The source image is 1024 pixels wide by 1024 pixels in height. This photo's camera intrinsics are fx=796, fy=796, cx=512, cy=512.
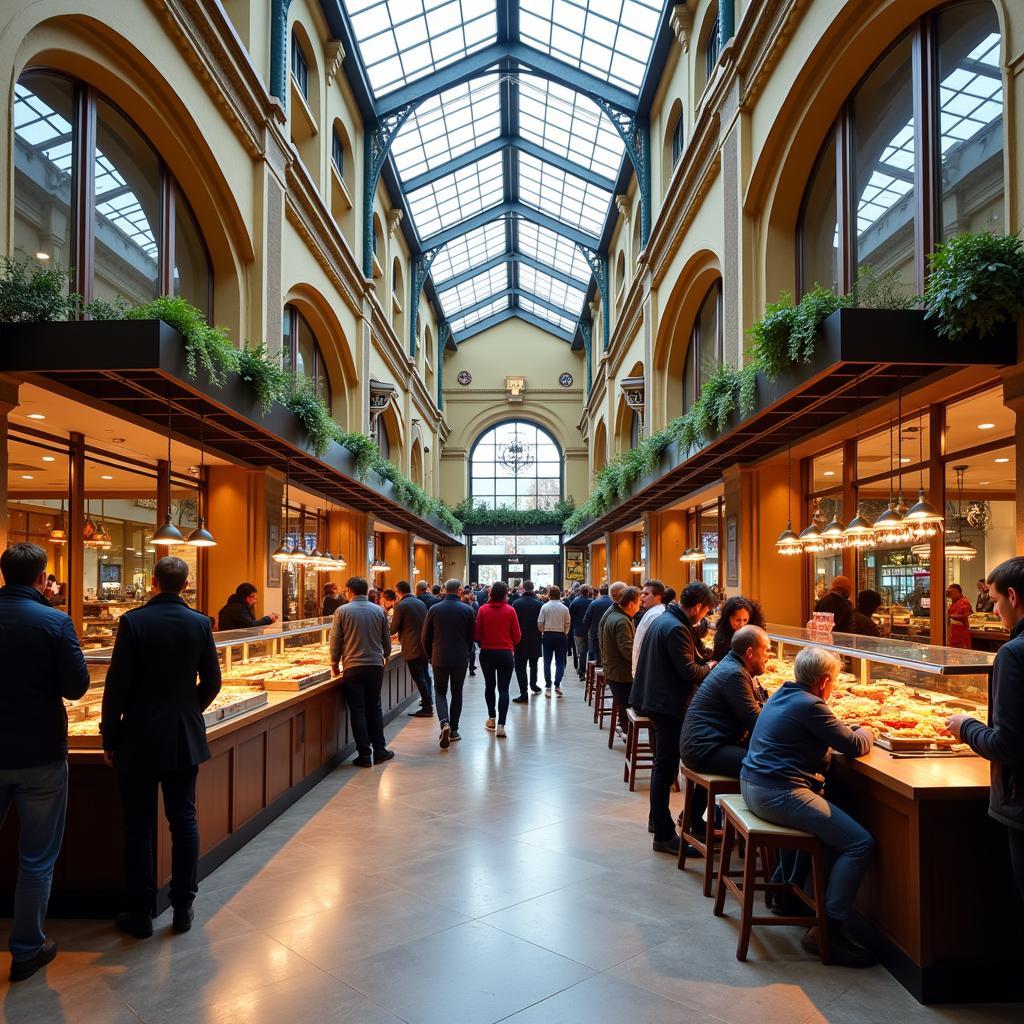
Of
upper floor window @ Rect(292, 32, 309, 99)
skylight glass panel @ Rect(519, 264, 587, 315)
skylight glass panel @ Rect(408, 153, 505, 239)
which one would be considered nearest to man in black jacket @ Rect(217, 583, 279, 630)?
upper floor window @ Rect(292, 32, 309, 99)

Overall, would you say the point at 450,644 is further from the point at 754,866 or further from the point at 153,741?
the point at 754,866

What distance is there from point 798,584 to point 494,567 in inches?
866

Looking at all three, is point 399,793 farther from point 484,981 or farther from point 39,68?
point 39,68

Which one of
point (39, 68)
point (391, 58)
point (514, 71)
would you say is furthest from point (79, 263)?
point (514, 71)

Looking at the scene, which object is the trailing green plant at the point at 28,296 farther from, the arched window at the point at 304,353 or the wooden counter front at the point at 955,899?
the arched window at the point at 304,353

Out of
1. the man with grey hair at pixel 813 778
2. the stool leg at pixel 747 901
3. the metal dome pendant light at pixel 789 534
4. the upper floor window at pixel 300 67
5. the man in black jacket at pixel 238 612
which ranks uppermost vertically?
the upper floor window at pixel 300 67

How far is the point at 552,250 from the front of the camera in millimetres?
25922

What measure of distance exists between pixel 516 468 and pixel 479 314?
6.31m

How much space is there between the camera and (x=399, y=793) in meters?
6.72

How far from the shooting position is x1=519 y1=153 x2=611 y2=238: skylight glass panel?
68.8 ft

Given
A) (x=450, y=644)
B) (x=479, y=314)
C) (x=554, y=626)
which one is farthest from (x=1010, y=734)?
(x=479, y=314)

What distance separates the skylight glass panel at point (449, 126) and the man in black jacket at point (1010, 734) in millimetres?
17040

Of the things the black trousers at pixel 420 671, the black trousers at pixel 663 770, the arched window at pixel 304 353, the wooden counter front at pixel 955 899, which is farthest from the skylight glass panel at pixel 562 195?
→ the wooden counter front at pixel 955 899

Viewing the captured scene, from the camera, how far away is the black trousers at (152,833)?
13.1ft
